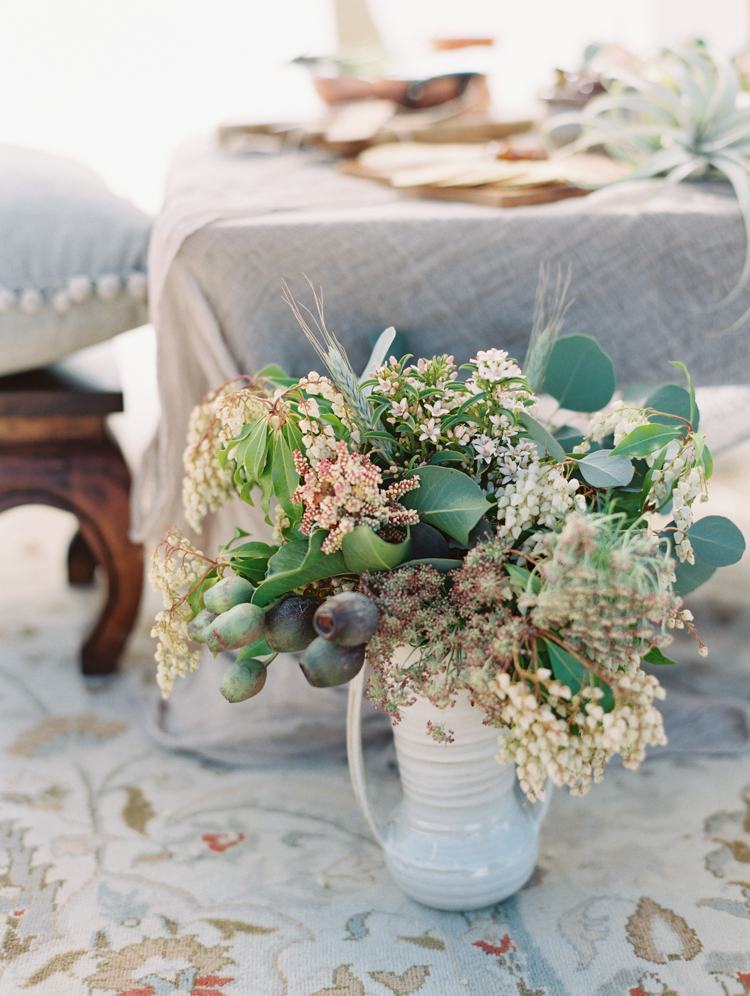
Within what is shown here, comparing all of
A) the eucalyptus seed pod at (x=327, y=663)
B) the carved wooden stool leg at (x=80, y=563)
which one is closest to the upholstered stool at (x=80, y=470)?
the carved wooden stool leg at (x=80, y=563)

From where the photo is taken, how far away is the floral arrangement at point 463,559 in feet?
1.76

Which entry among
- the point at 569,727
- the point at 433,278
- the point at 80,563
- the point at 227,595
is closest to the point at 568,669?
the point at 569,727

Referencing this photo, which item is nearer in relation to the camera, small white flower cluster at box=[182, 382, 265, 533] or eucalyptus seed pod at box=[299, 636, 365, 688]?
eucalyptus seed pod at box=[299, 636, 365, 688]

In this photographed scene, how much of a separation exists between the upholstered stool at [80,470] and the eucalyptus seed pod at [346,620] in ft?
2.13

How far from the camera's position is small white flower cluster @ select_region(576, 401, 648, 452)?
0.63 m

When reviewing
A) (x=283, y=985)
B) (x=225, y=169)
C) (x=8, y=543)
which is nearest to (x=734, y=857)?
(x=283, y=985)

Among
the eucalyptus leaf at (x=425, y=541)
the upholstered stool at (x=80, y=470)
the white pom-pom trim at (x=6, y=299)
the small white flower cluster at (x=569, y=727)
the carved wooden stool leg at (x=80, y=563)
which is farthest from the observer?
the carved wooden stool leg at (x=80, y=563)

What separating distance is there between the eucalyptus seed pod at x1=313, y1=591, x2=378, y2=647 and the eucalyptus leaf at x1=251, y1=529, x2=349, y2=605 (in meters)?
0.03

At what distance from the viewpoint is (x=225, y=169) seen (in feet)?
4.02

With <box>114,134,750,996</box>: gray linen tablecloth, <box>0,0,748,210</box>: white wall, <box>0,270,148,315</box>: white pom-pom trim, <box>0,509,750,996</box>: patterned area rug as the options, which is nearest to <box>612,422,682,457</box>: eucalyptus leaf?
<box>114,134,750,996</box>: gray linen tablecloth

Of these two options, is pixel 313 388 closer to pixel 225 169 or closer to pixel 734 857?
pixel 734 857

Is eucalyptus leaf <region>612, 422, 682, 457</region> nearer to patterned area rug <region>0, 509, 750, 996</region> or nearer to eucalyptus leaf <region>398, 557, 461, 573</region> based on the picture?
eucalyptus leaf <region>398, 557, 461, 573</region>

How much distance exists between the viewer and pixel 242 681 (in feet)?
1.99

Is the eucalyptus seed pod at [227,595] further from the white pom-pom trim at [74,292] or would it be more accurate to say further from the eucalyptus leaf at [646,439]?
the white pom-pom trim at [74,292]
